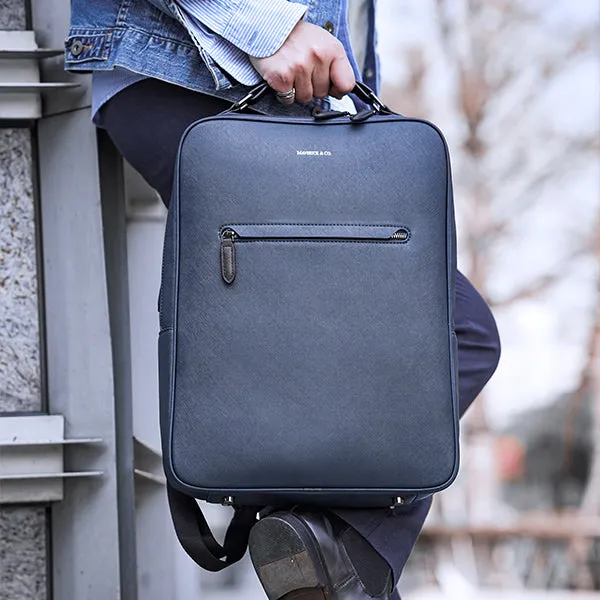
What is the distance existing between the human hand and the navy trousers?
0.47ft

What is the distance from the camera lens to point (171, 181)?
5.38 feet

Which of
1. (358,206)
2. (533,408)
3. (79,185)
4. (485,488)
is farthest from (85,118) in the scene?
(533,408)

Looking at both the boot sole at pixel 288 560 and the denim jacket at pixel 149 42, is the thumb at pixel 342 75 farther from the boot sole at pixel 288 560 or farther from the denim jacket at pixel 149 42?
the boot sole at pixel 288 560

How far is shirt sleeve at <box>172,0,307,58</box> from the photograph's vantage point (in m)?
1.49

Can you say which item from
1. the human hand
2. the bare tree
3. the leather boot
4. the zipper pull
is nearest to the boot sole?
the leather boot

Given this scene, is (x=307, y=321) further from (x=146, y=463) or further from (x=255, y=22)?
(x=146, y=463)

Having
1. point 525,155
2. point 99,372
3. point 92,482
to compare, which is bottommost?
point 525,155

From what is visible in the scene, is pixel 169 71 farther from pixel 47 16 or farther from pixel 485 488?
pixel 485 488

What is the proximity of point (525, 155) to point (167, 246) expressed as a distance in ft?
18.7

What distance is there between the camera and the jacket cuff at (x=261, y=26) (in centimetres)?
149

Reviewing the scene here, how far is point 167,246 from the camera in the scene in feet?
4.92

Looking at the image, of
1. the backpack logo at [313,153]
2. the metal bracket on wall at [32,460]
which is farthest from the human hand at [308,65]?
the metal bracket on wall at [32,460]

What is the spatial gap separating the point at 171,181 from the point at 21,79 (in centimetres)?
46

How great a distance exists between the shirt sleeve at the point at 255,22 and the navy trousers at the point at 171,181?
14 centimetres
